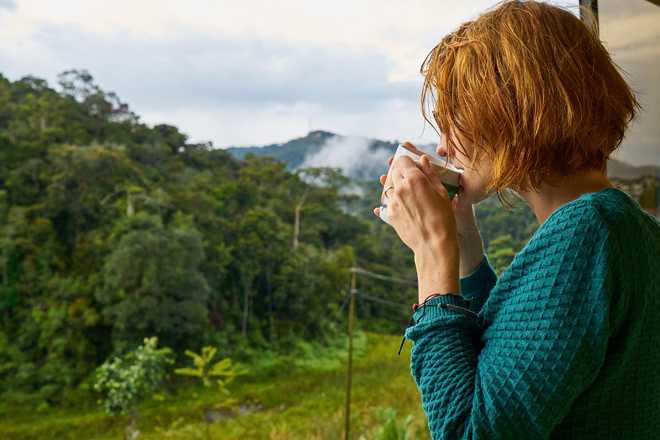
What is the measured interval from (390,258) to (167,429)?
1.45 meters

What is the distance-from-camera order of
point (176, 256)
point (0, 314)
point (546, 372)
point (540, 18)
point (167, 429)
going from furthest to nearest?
1. point (176, 256)
2. point (167, 429)
3. point (0, 314)
4. point (540, 18)
5. point (546, 372)

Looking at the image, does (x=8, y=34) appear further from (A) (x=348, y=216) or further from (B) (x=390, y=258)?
(B) (x=390, y=258)

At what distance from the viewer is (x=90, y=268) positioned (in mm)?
2871

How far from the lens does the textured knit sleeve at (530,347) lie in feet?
1.46

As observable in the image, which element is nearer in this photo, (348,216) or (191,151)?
(191,151)

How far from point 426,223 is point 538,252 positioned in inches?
4.5

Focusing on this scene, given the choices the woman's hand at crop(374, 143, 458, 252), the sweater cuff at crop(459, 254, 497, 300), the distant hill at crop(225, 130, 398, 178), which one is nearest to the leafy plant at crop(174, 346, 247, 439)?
the distant hill at crop(225, 130, 398, 178)

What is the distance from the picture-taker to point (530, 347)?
1.49ft

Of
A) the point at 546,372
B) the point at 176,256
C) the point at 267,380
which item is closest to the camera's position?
the point at 546,372

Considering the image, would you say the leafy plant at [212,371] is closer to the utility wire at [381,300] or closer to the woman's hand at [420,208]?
the utility wire at [381,300]

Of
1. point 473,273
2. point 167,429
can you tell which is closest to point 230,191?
point 167,429

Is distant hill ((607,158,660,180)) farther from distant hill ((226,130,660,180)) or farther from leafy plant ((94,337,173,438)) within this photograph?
leafy plant ((94,337,173,438))

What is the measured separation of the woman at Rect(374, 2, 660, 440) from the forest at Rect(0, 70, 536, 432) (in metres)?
2.12

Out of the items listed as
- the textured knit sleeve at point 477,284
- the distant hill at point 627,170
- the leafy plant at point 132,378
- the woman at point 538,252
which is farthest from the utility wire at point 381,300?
the woman at point 538,252
